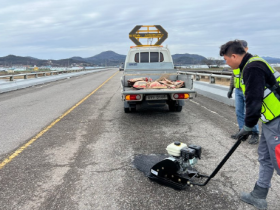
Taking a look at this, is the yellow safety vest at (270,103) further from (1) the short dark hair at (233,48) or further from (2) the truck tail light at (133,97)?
(2) the truck tail light at (133,97)

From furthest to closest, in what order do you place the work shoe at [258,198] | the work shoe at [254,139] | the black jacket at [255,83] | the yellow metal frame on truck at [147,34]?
the yellow metal frame on truck at [147,34], the work shoe at [254,139], the work shoe at [258,198], the black jacket at [255,83]

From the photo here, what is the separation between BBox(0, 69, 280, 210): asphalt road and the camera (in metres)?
3.01

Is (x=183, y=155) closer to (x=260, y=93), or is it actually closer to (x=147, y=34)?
(x=260, y=93)

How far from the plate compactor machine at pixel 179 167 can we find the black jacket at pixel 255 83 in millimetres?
859

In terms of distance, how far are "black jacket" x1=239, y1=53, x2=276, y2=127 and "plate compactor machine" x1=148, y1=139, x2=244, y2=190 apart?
859mm

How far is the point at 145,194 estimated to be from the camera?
313 centimetres

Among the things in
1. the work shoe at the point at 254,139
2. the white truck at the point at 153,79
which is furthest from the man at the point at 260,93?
the white truck at the point at 153,79

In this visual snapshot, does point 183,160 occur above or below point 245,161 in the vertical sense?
above

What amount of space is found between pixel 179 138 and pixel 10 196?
3394 millimetres

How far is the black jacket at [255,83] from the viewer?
8.05ft

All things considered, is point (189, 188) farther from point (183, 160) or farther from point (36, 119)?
point (36, 119)

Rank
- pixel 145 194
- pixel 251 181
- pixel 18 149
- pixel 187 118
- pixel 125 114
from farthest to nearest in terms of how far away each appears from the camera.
Result: pixel 125 114 → pixel 187 118 → pixel 18 149 → pixel 251 181 → pixel 145 194

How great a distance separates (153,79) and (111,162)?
15.3ft

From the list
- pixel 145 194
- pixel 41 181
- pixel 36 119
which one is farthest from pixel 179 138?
pixel 36 119
